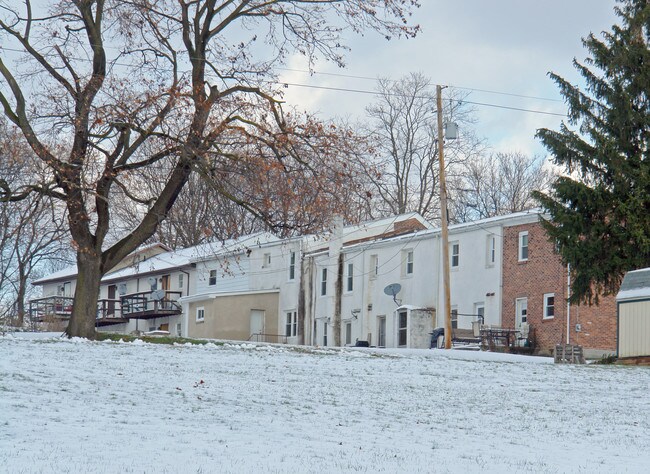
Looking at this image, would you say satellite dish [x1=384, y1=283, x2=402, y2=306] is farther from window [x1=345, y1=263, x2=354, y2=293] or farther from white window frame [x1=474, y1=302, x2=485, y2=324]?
window [x1=345, y1=263, x2=354, y2=293]

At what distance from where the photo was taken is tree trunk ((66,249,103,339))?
1148 inches

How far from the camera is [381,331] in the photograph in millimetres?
51312

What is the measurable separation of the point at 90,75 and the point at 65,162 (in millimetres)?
3341

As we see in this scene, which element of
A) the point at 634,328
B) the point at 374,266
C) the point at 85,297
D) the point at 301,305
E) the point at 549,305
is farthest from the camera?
the point at 301,305

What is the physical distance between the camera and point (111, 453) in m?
10.8

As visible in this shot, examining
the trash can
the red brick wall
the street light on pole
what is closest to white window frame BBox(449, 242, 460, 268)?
the red brick wall

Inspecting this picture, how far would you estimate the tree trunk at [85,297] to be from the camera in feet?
95.7

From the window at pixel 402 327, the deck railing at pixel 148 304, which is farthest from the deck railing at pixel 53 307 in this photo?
the window at pixel 402 327

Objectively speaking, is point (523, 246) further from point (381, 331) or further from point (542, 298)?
point (381, 331)

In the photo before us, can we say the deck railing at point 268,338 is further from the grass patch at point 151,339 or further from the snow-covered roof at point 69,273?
the grass patch at point 151,339

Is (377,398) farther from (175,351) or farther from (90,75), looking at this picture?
(90,75)

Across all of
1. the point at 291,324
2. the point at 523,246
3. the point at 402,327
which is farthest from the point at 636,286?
the point at 291,324

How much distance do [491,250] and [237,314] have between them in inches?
668

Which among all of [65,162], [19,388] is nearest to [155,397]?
[19,388]
